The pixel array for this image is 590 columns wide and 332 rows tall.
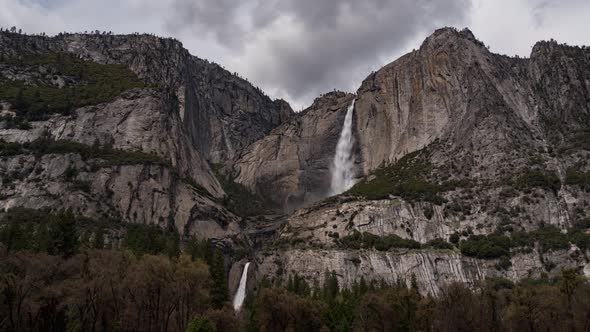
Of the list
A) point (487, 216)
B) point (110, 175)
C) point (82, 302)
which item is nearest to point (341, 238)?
point (487, 216)

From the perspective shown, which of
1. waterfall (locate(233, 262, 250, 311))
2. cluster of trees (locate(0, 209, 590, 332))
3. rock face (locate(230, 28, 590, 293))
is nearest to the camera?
cluster of trees (locate(0, 209, 590, 332))

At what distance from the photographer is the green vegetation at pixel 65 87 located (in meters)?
148

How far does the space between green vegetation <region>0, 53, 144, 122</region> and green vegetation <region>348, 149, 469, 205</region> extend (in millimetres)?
77157

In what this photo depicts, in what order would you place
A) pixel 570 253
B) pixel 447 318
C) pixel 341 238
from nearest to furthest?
pixel 447 318 < pixel 570 253 < pixel 341 238

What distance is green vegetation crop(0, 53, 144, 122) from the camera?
5846 inches

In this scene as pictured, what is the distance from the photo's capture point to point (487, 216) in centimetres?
12706

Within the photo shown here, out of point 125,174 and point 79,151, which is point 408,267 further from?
point 79,151

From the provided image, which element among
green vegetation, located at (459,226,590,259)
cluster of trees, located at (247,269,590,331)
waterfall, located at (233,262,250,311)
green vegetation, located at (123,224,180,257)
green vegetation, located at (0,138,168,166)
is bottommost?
cluster of trees, located at (247,269,590,331)

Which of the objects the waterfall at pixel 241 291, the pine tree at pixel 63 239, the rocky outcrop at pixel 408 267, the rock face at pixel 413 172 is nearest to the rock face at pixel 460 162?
the rocky outcrop at pixel 408 267

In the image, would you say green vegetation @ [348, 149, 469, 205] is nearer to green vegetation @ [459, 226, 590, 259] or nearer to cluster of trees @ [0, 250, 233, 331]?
green vegetation @ [459, 226, 590, 259]

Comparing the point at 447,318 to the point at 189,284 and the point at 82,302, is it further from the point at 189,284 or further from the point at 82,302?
the point at 82,302

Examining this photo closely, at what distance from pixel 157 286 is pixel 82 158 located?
82225 mm

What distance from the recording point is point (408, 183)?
14575 cm

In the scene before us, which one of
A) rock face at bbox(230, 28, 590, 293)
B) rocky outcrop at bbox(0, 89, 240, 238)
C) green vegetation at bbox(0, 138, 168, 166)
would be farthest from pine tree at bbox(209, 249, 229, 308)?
green vegetation at bbox(0, 138, 168, 166)
